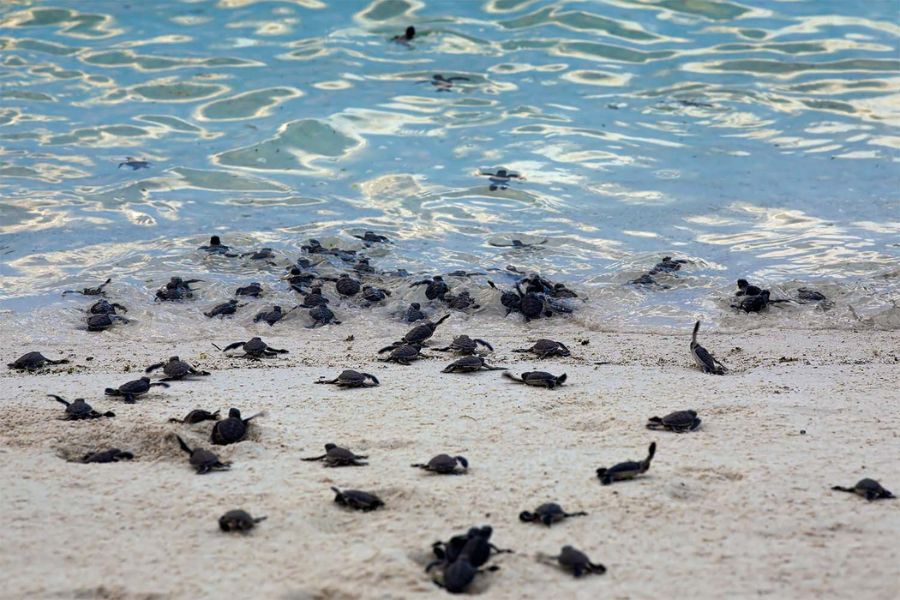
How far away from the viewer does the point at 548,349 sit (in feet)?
20.3

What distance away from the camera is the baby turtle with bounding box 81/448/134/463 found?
415cm

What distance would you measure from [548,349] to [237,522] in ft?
10.3

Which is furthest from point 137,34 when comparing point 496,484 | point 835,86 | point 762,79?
point 496,484

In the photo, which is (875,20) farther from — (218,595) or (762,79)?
→ (218,595)

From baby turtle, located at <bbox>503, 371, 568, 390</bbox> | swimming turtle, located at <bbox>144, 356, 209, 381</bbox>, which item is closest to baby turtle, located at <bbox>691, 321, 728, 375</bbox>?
baby turtle, located at <bbox>503, 371, 568, 390</bbox>

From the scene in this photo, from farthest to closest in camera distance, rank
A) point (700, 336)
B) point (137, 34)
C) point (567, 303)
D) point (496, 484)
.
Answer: point (137, 34), point (567, 303), point (700, 336), point (496, 484)

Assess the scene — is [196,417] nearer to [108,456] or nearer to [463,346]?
[108,456]

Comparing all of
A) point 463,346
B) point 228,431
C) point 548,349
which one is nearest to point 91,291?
point 463,346

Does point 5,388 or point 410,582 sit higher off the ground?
point 410,582

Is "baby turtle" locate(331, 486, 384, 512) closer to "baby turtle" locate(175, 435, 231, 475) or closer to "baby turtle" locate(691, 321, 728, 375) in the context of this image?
"baby turtle" locate(175, 435, 231, 475)

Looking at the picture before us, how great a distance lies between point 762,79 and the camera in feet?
44.8

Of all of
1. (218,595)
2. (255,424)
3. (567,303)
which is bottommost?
(567,303)

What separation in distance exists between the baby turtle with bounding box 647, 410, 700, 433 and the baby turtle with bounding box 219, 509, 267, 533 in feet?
6.38

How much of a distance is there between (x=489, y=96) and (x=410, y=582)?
10.9m
